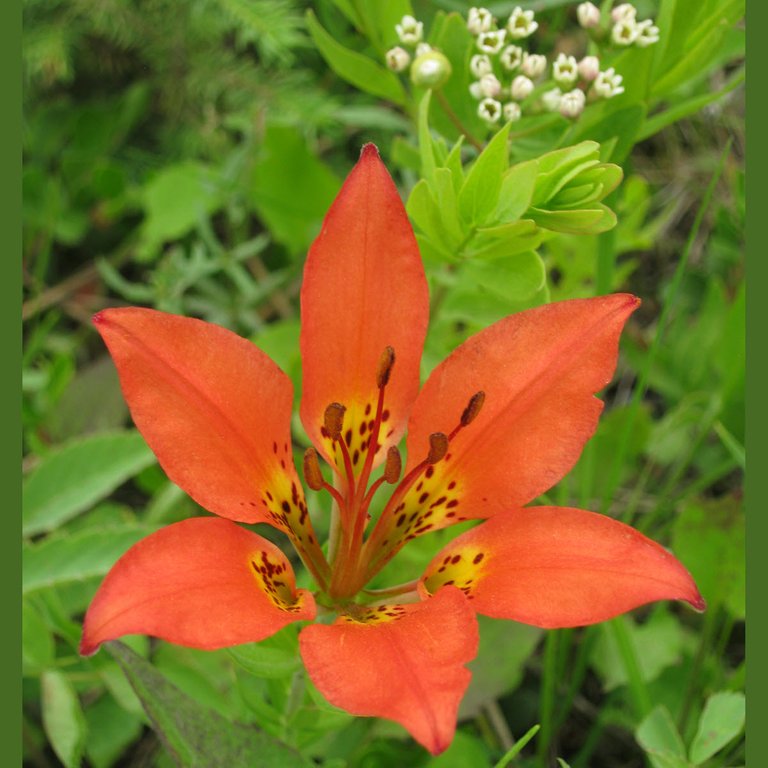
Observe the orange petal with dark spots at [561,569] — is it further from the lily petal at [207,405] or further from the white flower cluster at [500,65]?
the white flower cluster at [500,65]

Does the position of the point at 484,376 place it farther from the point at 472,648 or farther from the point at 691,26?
the point at 691,26

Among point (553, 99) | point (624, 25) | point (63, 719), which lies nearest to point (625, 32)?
point (624, 25)

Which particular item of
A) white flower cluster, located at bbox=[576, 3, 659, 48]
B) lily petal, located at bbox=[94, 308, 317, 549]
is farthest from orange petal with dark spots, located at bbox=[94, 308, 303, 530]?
white flower cluster, located at bbox=[576, 3, 659, 48]

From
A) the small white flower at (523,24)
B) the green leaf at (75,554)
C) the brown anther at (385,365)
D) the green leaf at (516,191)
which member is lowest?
the green leaf at (75,554)

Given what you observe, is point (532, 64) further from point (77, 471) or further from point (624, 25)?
point (77, 471)

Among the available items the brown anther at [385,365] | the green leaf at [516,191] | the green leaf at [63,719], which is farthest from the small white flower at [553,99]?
the green leaf at [63,719]

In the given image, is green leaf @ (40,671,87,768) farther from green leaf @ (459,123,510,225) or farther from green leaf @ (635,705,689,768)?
green leaf @ (459,123,510,225)

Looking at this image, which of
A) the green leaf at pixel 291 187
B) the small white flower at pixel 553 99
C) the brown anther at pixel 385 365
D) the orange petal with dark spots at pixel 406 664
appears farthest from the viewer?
the green leaf at pixel 291 187
